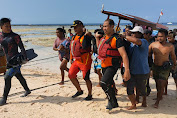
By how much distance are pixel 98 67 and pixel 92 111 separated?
6.11 feet

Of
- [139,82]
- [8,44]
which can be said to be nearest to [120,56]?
[139,82]

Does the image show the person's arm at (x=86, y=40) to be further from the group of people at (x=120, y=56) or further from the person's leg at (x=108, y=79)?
the person's leg at (x=108, y=79)

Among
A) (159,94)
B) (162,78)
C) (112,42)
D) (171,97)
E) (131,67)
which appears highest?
(112,42)

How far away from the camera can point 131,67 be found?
3.88 metres

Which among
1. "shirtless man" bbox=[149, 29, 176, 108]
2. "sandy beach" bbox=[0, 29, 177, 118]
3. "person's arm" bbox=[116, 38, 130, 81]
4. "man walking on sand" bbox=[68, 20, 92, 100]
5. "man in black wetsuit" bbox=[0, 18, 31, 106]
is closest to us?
"person's arm" bbox=[116, 38, 130, 81]

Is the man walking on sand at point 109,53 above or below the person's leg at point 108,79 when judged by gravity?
above

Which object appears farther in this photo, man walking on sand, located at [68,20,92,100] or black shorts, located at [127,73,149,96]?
man walking on sand, located at [68,20,92,100]

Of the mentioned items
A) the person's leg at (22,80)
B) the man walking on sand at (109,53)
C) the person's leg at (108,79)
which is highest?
the man walking on sand at (109,53)

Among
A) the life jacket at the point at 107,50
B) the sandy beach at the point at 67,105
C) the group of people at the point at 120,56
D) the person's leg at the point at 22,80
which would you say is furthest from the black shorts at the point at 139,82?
the person's leg at the point at 22,80

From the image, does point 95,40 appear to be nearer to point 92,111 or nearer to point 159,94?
point 92,111

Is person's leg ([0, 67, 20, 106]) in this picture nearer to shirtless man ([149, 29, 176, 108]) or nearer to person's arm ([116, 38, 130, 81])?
person's arm ([116, 38, 130, 81])

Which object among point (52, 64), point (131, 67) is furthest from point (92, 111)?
point (52, 64)

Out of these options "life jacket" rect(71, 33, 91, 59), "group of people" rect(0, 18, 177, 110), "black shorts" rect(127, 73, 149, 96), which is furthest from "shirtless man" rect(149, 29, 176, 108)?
"life jacket" rect(71, 33, 91, 59)

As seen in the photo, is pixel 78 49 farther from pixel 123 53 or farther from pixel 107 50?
pixel 123 53
